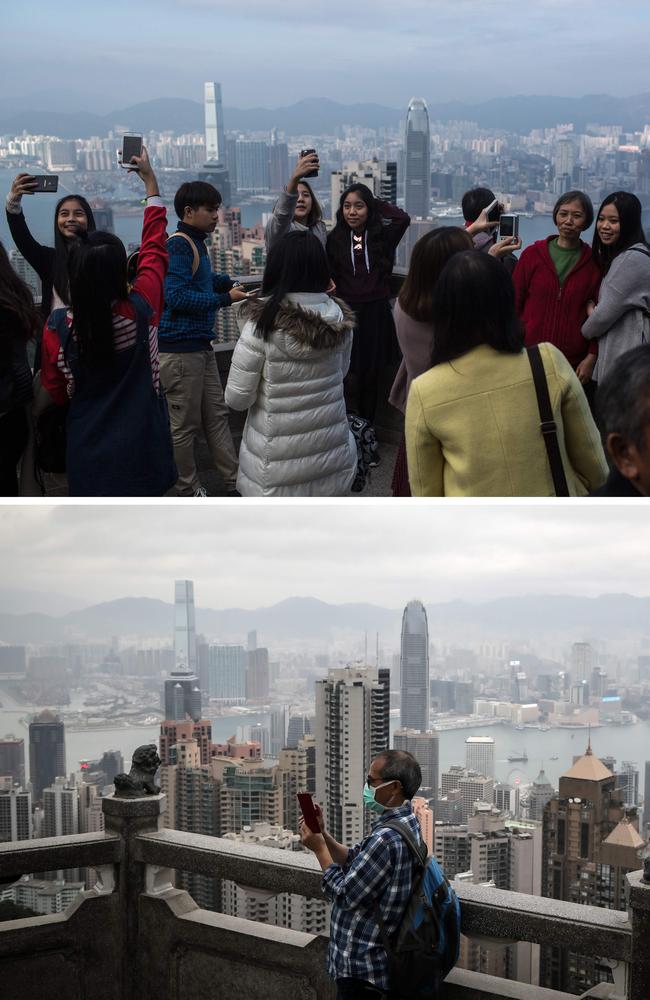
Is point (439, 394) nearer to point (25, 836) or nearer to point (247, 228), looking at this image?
point (25, 836)

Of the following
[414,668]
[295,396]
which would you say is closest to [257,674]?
[414,668]

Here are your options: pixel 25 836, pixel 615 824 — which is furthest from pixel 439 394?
pixel 25 836

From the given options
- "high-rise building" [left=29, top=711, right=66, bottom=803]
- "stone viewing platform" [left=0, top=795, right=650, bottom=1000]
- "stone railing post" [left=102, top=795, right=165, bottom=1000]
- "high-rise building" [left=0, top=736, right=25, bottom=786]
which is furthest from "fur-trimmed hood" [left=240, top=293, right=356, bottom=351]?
"stone railing post" [left=102, top=795, right=165, bottom=1000]

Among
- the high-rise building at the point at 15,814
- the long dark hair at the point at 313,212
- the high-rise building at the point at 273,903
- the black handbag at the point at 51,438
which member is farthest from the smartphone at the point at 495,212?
the high-rise building at the point at 15,814

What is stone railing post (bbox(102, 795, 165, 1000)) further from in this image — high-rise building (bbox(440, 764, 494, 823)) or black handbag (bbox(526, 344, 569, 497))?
black handbag (bbox(526, 344, 569, 497))

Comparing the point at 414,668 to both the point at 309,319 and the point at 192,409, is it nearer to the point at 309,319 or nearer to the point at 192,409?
the point at 309,319

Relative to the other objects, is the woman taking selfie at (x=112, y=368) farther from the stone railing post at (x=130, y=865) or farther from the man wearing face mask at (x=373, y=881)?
the stone railing post at (x=130, y=865)
